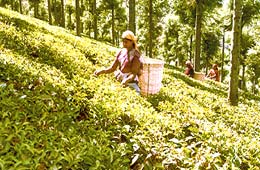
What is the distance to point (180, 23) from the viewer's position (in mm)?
31578

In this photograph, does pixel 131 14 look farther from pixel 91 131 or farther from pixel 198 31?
pixel 198 31

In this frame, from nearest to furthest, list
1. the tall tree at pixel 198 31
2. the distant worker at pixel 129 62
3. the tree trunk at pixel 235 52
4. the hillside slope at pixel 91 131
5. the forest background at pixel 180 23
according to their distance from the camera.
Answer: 1. the hillside slope at pixel 91 131
2. the distant worker at pixel 129 62
3. the tree trunk at pixel 235 52
4. the tall tree at pixel 198 31
5. the forest background at pixel 180 23

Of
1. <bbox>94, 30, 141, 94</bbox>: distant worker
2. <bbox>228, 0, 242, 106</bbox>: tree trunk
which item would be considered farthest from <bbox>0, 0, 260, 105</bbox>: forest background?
<bbox>94, 30, 141, 94</bbox>: distant worker

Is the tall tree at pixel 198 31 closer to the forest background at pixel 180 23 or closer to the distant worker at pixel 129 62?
the forest background at pixel 180 23

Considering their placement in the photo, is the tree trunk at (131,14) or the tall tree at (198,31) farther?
the tall tree at (198,31)

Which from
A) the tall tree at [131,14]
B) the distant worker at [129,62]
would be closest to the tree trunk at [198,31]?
the tall tree at [131,14]

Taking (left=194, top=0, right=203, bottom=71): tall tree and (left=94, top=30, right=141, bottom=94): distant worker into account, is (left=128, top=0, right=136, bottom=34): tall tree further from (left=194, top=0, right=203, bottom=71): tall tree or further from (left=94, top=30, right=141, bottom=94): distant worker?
(left=194, top=0, right=203, bottom=71): tall tree

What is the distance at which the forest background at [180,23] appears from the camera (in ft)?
84.8

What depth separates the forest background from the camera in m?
25.8

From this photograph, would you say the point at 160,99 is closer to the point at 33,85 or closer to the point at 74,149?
the point at 33,85

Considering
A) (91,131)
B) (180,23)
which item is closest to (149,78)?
(91,131)

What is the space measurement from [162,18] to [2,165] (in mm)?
37894

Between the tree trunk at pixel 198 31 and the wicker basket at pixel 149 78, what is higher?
the tree trunk at pixel 198 31

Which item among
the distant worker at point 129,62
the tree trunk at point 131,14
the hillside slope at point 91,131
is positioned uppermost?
the tree trunk at point 131,14
